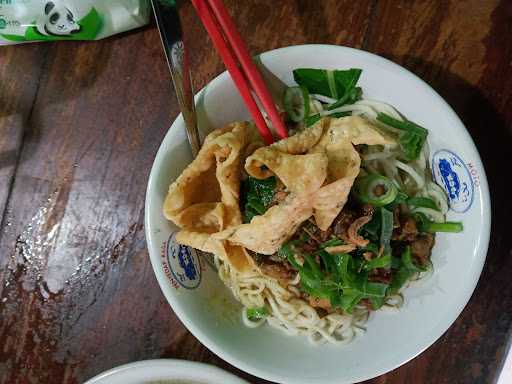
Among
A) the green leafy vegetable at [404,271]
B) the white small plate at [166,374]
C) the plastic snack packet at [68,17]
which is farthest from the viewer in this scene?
the plastic snack packet at [68,17]

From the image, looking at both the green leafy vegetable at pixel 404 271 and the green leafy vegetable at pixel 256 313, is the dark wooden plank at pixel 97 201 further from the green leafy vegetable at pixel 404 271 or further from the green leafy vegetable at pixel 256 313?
the green leafy vegetable at pixel 404 271

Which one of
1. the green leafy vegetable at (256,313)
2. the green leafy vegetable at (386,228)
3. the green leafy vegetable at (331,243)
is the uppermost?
the green leafy vegetable at (386,228)

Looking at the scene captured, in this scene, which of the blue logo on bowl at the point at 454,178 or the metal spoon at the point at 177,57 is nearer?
the metal spoon at the point at 177,57

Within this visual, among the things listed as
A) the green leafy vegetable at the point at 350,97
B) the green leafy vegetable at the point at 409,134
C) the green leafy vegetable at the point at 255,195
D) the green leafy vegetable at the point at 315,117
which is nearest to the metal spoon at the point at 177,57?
the green leafy vegetable at the point at 255,195

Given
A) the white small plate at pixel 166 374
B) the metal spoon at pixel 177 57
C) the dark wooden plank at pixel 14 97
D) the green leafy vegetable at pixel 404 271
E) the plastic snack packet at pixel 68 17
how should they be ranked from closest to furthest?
the metal spoon at pixel 177 57 → the green leafy vegetable at pixel 404 271 → the white small plate at pixel 166 374 → the plastic snack packet at pixel 68 17 → the dark wooden plank at pixel 14 97

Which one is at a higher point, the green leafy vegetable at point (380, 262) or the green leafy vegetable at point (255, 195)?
the green leafy vegetable at point (380, 262)

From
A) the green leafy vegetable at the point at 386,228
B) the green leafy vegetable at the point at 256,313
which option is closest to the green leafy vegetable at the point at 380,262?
the green leafy vegetable at the point at 386,228

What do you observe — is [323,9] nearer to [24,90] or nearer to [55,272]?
[24,90]
